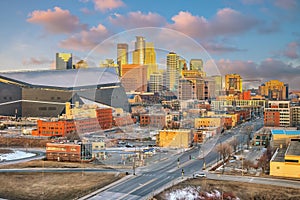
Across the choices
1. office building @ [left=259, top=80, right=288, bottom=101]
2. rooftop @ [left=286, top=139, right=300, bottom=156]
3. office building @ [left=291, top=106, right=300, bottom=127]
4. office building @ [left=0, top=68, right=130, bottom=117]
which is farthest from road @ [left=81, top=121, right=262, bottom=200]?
office building @ [left=259, top=80, right=288, bottom=101]

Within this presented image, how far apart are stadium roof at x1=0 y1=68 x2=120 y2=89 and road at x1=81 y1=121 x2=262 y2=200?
654cm

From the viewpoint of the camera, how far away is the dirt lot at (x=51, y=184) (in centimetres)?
436

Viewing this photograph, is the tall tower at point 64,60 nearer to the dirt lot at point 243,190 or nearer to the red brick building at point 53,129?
the red brick building at point 53,129

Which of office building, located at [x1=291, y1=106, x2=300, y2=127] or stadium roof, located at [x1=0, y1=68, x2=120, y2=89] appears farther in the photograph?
stadium roof, located at [x1=0, y1=68, x2=120, y2=89]

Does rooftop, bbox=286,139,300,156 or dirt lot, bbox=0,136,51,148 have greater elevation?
rooftop, bbox=286,139,300,156

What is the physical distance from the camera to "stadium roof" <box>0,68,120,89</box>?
13.3 m

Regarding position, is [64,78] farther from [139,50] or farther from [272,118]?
[139,50]

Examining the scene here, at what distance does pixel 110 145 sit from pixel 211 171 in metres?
2.85

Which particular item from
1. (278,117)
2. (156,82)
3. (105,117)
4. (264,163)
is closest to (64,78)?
(105,117)

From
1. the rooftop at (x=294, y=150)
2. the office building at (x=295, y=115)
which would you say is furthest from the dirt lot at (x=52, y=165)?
the office building at (x=295, y=115)

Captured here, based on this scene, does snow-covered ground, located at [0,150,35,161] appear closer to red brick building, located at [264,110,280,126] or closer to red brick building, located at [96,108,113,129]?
red brick building, located at [96,108,113,129]

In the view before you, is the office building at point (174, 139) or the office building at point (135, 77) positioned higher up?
the office building at point (135, 77)

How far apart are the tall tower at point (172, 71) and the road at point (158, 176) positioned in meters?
1.37

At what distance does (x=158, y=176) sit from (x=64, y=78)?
1092 centimetres
